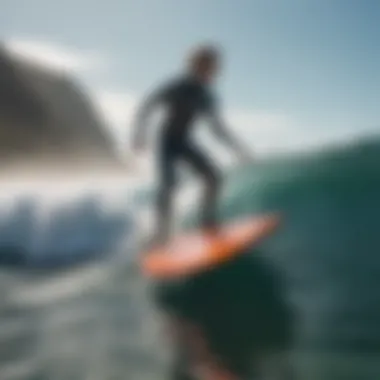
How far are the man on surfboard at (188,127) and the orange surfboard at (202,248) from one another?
0.14ft

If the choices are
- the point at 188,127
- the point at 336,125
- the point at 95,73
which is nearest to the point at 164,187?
the point at 188,127

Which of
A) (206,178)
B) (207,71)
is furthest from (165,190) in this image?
(207,71)

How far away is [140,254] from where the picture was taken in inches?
61.8

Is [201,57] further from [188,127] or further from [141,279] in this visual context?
[141,279]

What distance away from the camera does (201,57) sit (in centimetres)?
154

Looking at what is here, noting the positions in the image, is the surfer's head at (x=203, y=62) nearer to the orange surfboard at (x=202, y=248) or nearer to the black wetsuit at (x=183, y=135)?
the black wetsuit at (x=183, y=135)

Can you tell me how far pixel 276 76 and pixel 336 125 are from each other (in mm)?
155

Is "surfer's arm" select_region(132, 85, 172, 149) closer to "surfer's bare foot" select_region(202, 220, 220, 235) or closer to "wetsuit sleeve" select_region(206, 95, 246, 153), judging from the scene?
"wetsuit sleeve" select_region(206, 95, 246, 153)

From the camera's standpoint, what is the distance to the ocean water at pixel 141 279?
5.01 ft

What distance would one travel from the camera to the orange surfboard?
61.4 inches

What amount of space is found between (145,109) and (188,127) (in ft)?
0.30

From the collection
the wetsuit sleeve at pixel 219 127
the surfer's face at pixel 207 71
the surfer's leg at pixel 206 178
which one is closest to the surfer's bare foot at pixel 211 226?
the surfer's leg at pixel 206 178

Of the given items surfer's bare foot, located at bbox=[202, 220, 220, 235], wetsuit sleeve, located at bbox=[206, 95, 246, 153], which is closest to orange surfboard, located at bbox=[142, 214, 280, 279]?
surfer's bare foot, located at bbox=[202, 220, 220, 235]

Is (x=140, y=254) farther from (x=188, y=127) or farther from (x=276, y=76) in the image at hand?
(x=276, y=76)
